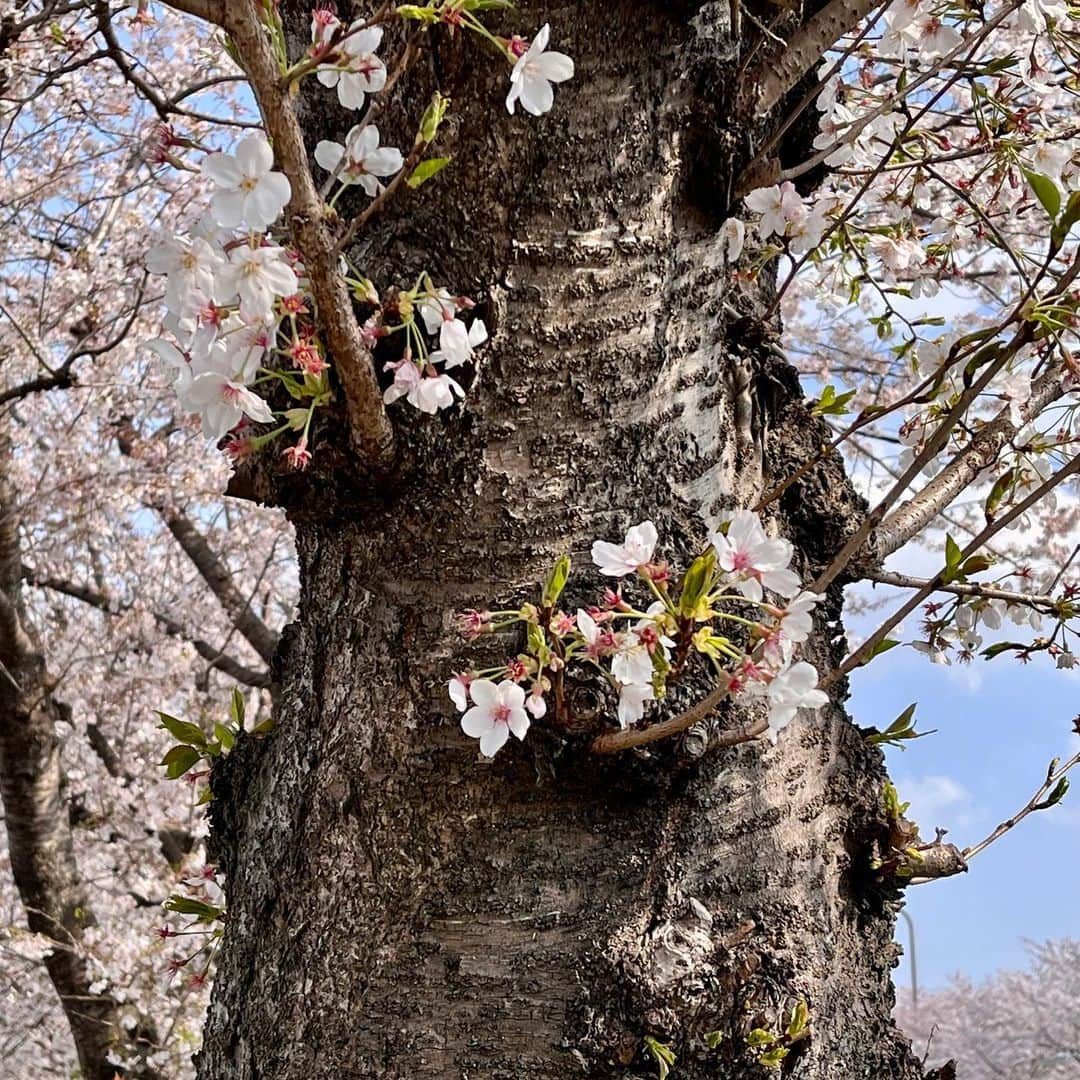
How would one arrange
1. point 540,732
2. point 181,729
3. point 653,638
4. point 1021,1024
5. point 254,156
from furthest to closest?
1. point 1021,1024
2. point 181,729
3. point 540,732
4. point 653,638
5. point 254,156

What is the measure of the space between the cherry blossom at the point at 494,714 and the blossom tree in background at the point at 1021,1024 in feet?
24.8

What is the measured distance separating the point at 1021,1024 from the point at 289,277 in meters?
8.87

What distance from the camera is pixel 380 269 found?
108cm

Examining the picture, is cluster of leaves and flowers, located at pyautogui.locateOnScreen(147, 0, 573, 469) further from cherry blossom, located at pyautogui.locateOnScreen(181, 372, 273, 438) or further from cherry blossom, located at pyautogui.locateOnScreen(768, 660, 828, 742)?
cherry blossom, located at pyautogui.locateOnScreen(768, 660, 828, 742)

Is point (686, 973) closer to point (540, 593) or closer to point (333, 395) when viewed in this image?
point (540, 593)

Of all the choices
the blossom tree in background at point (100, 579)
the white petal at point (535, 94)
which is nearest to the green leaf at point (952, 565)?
the white petal at point (535, 94)

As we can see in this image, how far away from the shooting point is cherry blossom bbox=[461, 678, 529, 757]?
36.1 inches

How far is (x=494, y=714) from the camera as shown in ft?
3.04

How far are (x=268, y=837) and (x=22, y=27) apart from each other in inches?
82.4

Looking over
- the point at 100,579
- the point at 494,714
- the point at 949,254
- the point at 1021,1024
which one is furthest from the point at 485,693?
the point at 1021,1024

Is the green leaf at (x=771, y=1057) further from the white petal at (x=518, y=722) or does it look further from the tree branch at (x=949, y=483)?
the tree branch at (x=949, y=483)

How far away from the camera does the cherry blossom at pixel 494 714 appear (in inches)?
36.1

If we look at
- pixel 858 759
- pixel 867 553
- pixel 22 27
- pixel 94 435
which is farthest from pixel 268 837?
pixel 94 435

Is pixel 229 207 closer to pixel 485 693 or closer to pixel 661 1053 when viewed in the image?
pixel 485 693
